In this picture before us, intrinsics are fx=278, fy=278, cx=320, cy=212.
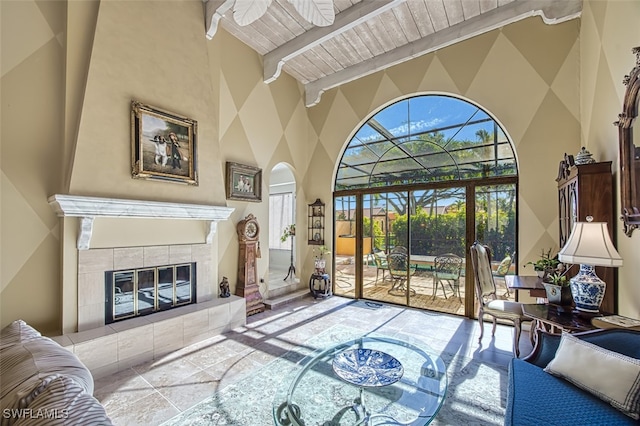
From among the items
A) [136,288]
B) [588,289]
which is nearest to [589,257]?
[588,289]

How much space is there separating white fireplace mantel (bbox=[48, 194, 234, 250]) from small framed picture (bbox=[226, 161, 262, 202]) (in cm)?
78

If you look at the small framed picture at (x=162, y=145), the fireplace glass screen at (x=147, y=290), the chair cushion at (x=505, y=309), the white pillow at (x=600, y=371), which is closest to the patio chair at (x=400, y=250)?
the chair cushion at (x=505, y=309)

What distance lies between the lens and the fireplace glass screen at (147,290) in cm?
309

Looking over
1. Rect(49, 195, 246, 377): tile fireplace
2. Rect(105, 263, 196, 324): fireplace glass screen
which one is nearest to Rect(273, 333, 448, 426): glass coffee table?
Rect(49, 195, 246, 377): tile fireplace

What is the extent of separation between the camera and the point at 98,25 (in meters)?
2.91

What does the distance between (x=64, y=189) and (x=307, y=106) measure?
4.42m

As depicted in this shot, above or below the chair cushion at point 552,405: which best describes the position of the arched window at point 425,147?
above

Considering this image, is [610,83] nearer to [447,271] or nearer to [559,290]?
[559,290]

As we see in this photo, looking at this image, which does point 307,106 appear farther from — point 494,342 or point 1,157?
point 494,342

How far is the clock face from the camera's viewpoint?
4.52m

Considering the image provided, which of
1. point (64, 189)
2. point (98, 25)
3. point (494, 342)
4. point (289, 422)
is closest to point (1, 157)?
point (64, 189)

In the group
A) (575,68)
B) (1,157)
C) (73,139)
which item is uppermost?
(575,68)

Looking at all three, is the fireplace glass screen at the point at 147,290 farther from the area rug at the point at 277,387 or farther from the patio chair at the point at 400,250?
the patio chair at the point at 400,250

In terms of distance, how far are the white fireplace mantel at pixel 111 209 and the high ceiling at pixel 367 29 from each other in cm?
256
